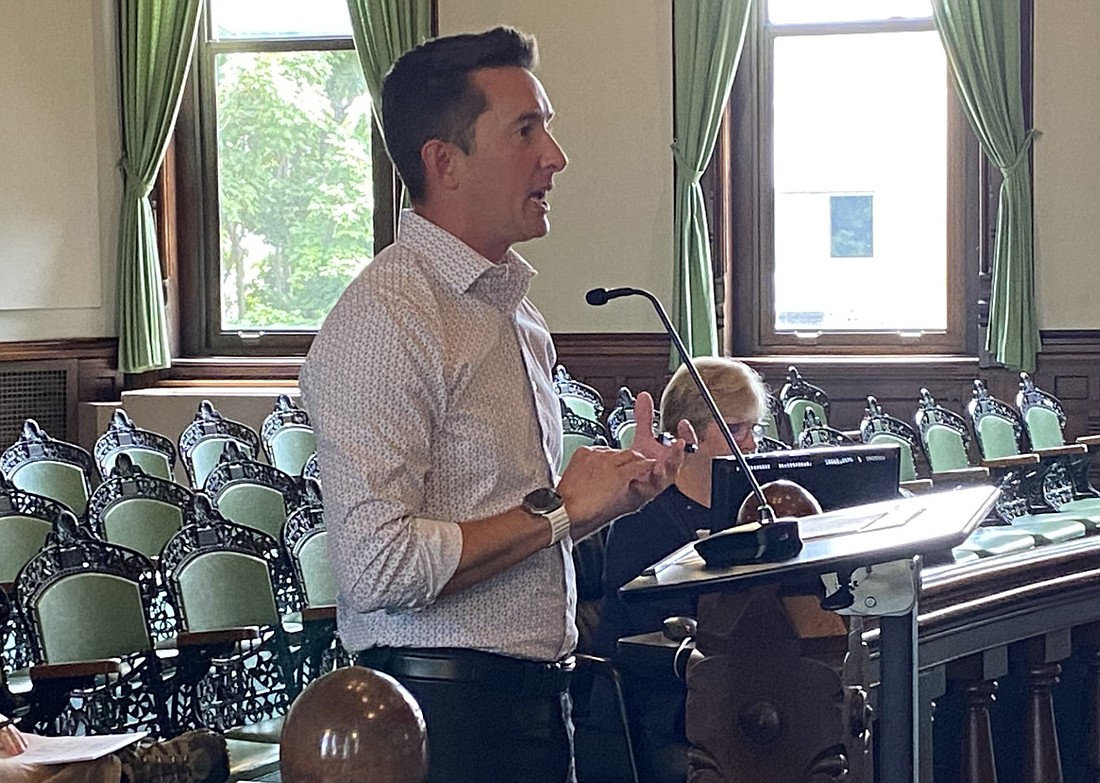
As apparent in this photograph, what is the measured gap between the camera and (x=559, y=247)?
30.1ft

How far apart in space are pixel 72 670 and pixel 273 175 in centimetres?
669

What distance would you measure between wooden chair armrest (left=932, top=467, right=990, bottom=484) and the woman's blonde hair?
255 centimetres

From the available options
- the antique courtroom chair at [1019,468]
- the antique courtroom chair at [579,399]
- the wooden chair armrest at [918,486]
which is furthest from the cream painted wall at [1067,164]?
the wooden chair armrest at [918,486]

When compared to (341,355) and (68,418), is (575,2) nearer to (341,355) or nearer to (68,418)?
(68,418)

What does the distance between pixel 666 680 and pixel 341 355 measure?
3.99 feet

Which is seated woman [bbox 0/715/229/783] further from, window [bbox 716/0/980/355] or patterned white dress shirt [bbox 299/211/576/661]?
window [bbox 716/0/980/355]

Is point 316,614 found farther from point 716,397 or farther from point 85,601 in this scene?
point 716,397

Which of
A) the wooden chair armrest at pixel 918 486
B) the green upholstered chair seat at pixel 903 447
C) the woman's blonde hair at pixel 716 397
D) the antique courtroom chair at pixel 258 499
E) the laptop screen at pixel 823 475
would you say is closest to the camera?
the laptop screen at pixel 823 475

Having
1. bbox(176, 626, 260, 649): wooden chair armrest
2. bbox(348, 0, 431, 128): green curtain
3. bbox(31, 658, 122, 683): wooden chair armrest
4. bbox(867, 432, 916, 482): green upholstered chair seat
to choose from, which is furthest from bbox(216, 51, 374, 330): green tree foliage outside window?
bbox(31, 658, 122, 683): wooden chair armrest

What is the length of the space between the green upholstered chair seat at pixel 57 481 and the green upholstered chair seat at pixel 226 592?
2.23 meters

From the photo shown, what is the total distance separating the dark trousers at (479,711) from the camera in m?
1.90

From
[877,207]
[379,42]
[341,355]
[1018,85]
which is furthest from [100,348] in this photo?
[341,355]

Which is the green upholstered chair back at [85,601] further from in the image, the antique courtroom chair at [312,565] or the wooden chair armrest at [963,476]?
the wooden chair armrest at [963,476]

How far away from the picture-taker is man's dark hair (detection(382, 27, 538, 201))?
196 cm
